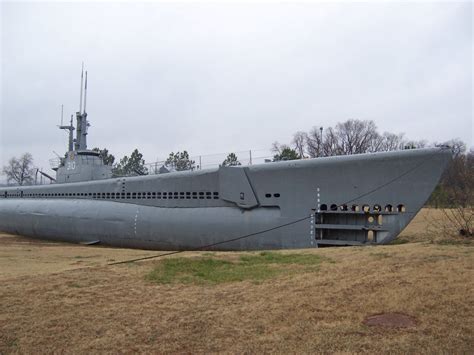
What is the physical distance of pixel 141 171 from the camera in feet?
69.1

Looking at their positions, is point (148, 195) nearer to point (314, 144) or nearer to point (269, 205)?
point (269, 205)

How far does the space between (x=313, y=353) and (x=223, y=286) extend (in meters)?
2.84

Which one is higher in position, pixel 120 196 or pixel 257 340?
pixel 120 196

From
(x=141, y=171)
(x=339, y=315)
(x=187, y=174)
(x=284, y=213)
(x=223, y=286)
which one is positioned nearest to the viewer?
(x=339, y=315)

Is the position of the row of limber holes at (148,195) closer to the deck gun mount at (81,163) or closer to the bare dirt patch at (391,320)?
the deck gun mount at (81,163)

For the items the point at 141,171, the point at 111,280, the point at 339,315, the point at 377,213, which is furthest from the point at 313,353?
the point at 141,171

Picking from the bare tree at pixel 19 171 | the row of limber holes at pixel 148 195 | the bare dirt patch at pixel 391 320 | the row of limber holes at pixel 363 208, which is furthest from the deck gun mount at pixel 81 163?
the bare tree at pixel 19 171

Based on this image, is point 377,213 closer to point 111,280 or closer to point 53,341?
→ point 111,280

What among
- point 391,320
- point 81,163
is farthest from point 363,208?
point 81,163

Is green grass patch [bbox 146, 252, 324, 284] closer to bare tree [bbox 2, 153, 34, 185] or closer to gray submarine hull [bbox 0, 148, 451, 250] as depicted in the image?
gray submarine hull [bbox 0, 148, 451, 250]

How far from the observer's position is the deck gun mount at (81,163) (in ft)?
77.9

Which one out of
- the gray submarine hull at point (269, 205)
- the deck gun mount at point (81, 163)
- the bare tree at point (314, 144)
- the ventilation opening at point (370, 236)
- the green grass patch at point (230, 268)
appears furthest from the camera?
the bare tree at point (314, 144)

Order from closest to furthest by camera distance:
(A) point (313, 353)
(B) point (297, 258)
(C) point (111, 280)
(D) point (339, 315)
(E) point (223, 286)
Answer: (A) point (313, 353) → (D) point (339, 315) → (E) point (223, 286) → (C) point (111, 280) → (B) point (297, 258)

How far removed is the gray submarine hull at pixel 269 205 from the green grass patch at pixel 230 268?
343 cm
